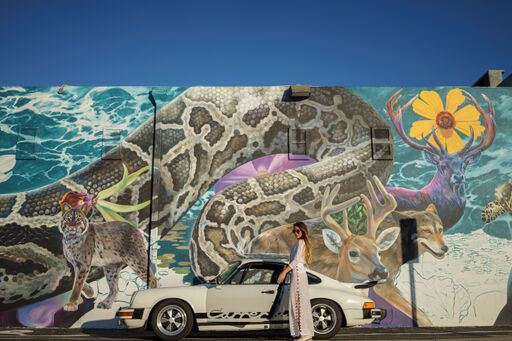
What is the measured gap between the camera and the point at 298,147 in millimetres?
12773

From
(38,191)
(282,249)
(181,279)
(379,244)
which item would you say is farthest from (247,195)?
(38,191)

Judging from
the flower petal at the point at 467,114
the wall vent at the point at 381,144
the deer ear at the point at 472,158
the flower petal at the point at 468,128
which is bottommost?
the deer ear at the point at 472,158

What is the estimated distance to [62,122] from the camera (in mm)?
12844

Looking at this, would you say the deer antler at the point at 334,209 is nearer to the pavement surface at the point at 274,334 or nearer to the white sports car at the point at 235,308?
the pavement surface at the point at 274,334

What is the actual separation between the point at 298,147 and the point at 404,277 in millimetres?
3987

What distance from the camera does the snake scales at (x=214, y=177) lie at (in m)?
12.1

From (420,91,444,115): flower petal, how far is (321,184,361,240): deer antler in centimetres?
313

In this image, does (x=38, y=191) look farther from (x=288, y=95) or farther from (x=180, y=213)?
(x=288, y=95)

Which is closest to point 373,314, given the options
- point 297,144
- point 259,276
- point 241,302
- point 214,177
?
point 259,276

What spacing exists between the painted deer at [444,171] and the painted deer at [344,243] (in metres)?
0.50

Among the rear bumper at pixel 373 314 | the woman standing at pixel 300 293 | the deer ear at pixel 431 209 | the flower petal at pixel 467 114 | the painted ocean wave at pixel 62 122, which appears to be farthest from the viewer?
the flower petal at pixel 467 114

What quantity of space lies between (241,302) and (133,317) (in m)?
1.80

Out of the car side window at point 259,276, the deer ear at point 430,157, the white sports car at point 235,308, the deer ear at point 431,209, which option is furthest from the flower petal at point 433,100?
the car side window at point 259,276

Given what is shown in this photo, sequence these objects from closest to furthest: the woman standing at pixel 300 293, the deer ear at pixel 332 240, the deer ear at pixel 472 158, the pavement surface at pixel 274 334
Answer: the woman standing at pixel 300 293 → the pavement surface at pixel 274 334 → the deer ear at pixel 332 240 → the deer ear at pixel 472 158
